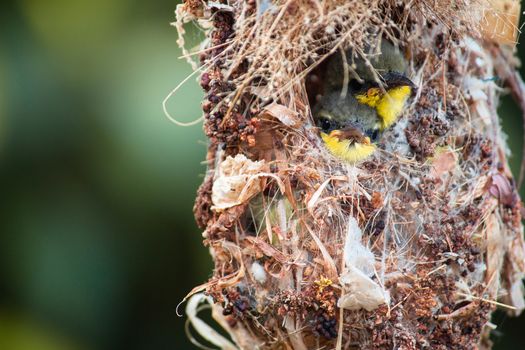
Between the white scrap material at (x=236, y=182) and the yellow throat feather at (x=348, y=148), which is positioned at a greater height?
the white scrap material at (x=236, y=182)

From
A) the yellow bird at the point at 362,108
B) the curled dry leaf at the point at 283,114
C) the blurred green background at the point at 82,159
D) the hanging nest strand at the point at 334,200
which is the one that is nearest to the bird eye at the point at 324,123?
the yellow bird at the point at 362,108

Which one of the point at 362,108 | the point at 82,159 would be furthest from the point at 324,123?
the point at 82,159

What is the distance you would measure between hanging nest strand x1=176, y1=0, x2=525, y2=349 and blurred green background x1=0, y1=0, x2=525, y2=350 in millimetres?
838

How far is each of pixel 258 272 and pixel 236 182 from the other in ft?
0.93

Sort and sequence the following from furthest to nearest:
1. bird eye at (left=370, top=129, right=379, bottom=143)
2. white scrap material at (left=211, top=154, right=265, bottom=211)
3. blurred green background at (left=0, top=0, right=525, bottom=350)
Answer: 1. blurred green background at (left=0, top=0, right=525, bottom=350)
2. bird eye at (left=370, top=129, right=379, bottom=143)
3. white scrap material at (left=211, top=154, right=265, bottom=211)

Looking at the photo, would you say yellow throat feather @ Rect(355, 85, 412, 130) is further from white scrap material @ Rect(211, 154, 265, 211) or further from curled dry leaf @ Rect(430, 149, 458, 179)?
white scrap material @ Rect(211, 154, 265, 211)

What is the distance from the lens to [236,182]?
7.56 ft

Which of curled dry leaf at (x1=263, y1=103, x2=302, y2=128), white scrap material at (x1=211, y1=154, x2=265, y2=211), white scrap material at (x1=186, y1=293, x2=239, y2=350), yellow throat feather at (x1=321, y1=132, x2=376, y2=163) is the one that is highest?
curled dry leaf at (x1=263, y1=103, x2=302, y2=128)

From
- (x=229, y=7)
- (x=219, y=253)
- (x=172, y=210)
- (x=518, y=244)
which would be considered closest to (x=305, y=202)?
(x=219, y=253)

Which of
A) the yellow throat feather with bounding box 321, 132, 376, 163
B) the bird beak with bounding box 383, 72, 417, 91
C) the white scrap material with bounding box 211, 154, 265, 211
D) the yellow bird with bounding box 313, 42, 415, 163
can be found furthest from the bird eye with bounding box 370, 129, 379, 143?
the white scrap material with bounding box 211, 154, 265, 211

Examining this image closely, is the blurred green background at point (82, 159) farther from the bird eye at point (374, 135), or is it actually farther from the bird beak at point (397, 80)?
the bird beak at point (397, 80)

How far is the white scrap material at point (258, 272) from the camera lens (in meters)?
2.30

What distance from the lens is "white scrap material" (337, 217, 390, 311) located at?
2.17 m

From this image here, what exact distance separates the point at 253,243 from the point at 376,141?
60 centimetres
